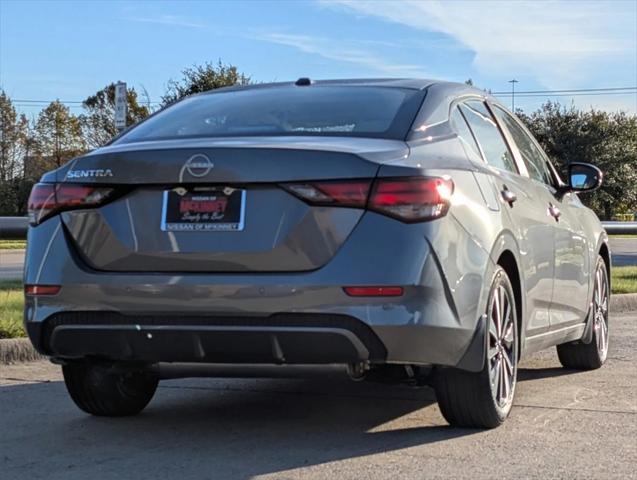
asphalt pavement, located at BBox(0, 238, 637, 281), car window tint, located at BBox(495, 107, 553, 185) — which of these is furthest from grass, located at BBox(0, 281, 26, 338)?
asphalt pavement, located at BBox(0, 238, 637, 281)

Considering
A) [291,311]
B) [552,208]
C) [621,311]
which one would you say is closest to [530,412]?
[552,208]

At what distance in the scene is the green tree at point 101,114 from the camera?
59.0 m

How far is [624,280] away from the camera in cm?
1325

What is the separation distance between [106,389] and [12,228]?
455cm

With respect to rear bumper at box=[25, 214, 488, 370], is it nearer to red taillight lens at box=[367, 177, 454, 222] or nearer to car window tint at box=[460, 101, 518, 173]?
red taillight lens at box=[367, 177, 454, 222]

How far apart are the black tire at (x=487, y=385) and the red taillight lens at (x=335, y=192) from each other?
0.86 m

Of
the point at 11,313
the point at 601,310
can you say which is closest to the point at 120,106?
the point at 11,313

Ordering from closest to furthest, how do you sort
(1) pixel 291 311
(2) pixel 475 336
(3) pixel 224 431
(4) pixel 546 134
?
(1) pixel 291 311 < (2) pixel 475 336 < (3) pixel 224 431 < (4) pixel 546 134

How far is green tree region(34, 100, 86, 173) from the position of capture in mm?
63219

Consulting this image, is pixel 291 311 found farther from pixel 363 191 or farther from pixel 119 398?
pixel 119 398

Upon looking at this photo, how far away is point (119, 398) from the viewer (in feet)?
17.3

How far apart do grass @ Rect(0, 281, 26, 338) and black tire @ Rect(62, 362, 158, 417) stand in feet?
7.35

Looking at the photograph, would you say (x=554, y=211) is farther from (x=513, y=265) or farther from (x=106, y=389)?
(x=106, y=389)

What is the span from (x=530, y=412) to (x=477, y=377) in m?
0.92
